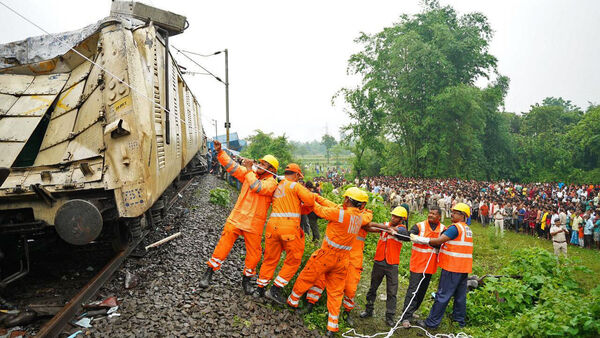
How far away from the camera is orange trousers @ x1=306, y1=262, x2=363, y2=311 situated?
4598mm

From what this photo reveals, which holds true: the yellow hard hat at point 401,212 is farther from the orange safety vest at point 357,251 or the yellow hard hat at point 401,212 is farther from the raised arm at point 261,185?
the raised arm at point 261,185

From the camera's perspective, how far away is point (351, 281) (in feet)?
15.4

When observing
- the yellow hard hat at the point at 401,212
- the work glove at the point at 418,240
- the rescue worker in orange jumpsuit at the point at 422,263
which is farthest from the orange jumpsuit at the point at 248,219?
the rescue worker in orange jumpsuit at the point at 422,263

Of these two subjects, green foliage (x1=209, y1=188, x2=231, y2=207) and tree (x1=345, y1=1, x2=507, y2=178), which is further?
tree (x1=345, y1=1, x2=507, y2=178)

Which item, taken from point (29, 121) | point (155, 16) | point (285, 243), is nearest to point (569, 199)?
point (285, 243)

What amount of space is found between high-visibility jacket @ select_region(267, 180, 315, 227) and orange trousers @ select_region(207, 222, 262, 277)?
30cm

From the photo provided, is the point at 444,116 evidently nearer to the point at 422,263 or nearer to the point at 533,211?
the point at 533,211

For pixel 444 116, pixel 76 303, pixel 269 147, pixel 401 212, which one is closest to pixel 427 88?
pixel 444 116

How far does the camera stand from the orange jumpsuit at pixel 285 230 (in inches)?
176

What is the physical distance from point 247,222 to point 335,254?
3.86 feet

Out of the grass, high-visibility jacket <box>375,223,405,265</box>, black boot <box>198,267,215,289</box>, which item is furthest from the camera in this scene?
high-visibility jacket <box>375,223,405,265</box>

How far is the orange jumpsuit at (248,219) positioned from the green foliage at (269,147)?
15638mm

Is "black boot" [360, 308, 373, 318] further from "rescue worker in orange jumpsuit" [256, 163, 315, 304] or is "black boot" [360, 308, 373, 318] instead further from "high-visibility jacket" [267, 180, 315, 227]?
"high-visibility jacket" [267, 180, 315, 227]

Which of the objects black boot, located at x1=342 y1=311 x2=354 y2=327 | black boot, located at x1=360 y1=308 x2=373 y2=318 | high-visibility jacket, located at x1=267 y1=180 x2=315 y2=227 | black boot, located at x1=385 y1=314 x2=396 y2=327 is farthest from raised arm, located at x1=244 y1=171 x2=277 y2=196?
black boot, located at x1=385 y1=314 x2=396 y2=327
